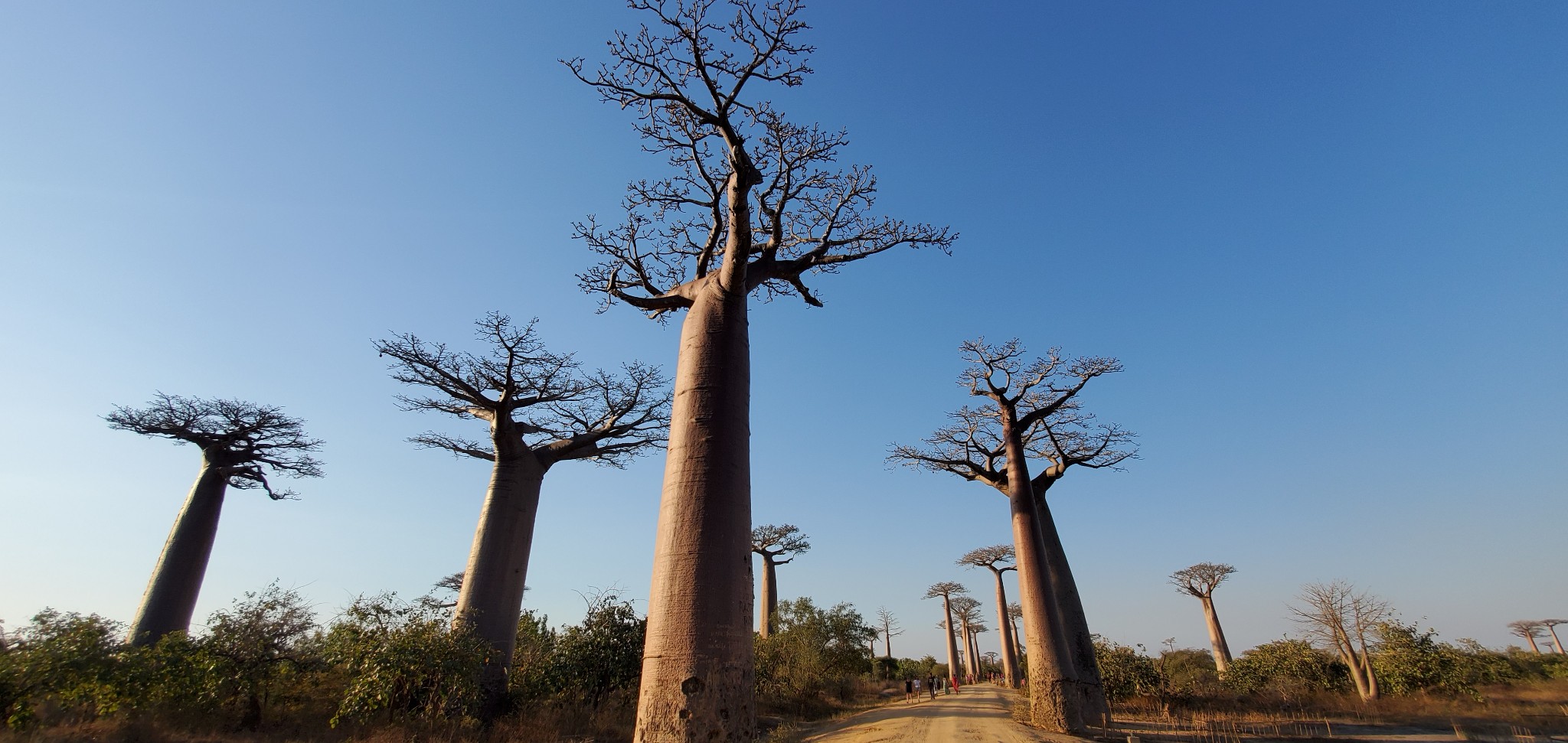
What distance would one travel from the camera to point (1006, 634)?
85.7 feet

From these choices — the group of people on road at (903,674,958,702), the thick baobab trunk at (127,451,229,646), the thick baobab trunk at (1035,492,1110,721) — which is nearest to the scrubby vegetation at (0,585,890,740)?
the thick baobab trunk at (127,451,229,646)

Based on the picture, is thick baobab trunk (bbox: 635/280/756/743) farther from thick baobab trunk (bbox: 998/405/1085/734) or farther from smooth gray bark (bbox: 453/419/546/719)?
thick baobab trunk (bbox: 998/405/1085/734)

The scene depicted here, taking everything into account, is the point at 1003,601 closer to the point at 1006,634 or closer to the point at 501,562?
the point at 1006,634

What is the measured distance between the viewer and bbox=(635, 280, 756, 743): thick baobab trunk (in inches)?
111

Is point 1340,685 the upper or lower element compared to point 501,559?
lower

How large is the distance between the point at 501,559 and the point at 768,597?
14550 millimetres

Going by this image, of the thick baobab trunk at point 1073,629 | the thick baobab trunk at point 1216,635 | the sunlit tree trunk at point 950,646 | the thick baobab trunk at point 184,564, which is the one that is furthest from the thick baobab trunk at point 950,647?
the thick baobab trunk at point 184,564

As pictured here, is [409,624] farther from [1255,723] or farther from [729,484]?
[1255,723]

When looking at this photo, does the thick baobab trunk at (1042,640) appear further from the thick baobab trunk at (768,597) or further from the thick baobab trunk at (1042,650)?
the thick baobab trunk at (768,597)

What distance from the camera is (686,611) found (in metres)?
2.96

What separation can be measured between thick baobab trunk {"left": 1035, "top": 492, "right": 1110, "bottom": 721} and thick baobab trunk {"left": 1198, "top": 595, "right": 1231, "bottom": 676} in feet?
48.4

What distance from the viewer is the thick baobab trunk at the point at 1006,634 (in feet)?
82.9

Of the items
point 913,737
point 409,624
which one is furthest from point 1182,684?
point 409,624

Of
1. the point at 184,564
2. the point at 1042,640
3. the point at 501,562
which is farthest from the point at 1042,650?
the point at 184,564
